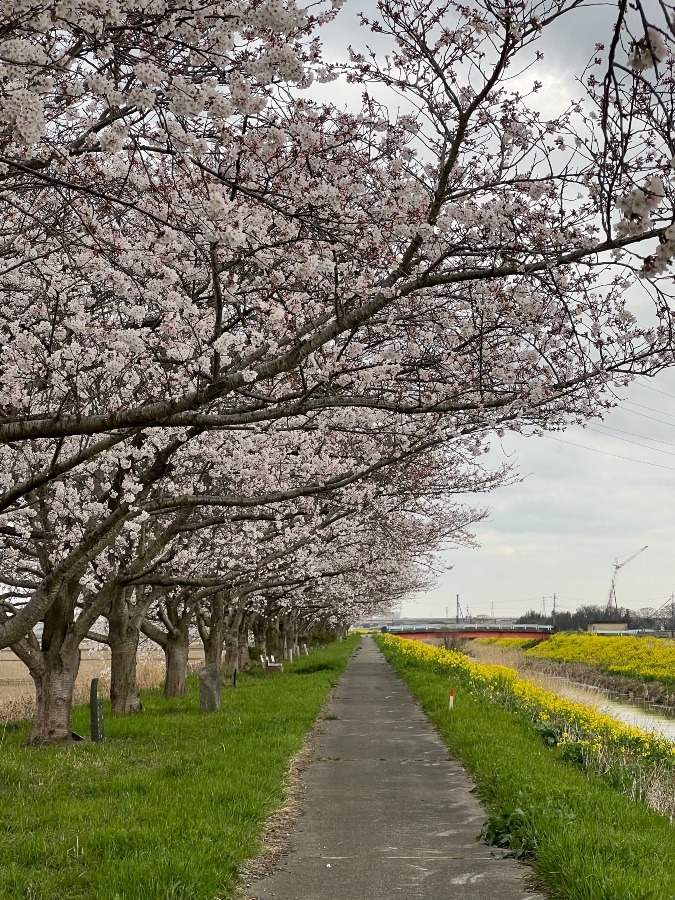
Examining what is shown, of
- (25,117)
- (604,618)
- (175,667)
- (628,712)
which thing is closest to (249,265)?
(25,117)

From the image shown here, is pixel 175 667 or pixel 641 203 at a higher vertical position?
pixel 641 203

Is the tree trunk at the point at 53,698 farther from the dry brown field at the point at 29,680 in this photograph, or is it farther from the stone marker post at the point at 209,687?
the dry brown field at the point at 29,680

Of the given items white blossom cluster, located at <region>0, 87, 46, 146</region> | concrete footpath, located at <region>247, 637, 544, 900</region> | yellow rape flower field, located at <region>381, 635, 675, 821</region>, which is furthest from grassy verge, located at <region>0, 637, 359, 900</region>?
white blossom cluster, located at <region>0, 87, 46, 146</region>

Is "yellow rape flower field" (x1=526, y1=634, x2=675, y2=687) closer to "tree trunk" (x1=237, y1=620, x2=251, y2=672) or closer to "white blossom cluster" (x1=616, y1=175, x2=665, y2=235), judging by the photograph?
"tree trunk" (x1=237, y1=620, x2=251, y2=672)

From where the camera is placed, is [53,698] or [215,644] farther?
[215,644]

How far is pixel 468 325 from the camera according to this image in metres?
9.00

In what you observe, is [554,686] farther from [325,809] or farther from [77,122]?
[77,122]

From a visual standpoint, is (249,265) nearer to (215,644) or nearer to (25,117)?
(25,117)

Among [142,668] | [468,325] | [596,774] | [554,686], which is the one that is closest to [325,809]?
[596,774]

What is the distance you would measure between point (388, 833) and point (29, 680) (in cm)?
2536

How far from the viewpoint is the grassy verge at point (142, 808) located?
6.26 metres

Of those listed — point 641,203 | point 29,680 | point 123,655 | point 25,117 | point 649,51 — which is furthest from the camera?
point 29,680

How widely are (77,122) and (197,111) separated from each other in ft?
8.61

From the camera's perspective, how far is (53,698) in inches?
546
